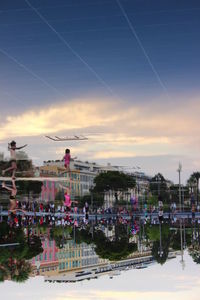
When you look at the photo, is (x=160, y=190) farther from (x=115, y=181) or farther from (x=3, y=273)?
(x=3, y=273)

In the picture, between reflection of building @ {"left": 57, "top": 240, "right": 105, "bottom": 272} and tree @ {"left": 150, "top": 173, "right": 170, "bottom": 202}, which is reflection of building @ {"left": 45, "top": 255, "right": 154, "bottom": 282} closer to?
reflection of building @ {"left": 57, "top": 240, "right": 105, "bottom": 272}

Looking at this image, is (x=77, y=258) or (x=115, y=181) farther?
(x=115, y=181)

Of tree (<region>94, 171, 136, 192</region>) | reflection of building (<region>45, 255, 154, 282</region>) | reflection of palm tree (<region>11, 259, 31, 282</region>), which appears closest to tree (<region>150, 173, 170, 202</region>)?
tree (<region>94, 171, 136, 192</region>)

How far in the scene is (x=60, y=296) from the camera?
9625 mm

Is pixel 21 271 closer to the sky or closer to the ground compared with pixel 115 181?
closer to the ground

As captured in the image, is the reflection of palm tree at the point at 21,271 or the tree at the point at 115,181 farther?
the tree at the point at 115,181

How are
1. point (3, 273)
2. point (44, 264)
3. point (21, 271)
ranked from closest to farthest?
point (3, 273) → point (21, 271) → point (44, 264)

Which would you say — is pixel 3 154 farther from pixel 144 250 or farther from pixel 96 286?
pixel 96 286

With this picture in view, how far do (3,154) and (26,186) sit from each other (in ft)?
24.6

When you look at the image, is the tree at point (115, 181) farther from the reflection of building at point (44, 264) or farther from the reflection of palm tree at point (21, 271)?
the reflection of palm tree at point (21, 271)

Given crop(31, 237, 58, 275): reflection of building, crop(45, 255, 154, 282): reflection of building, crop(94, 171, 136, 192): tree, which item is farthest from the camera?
crop(94, 171, 136, 192): tree

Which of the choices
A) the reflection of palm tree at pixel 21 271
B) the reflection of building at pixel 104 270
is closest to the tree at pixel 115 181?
the reflection of building at pixel 104 270

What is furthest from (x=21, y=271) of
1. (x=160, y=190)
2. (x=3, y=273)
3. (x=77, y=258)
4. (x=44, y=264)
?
(x=160, y=190)

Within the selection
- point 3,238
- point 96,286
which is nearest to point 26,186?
point 3,238
